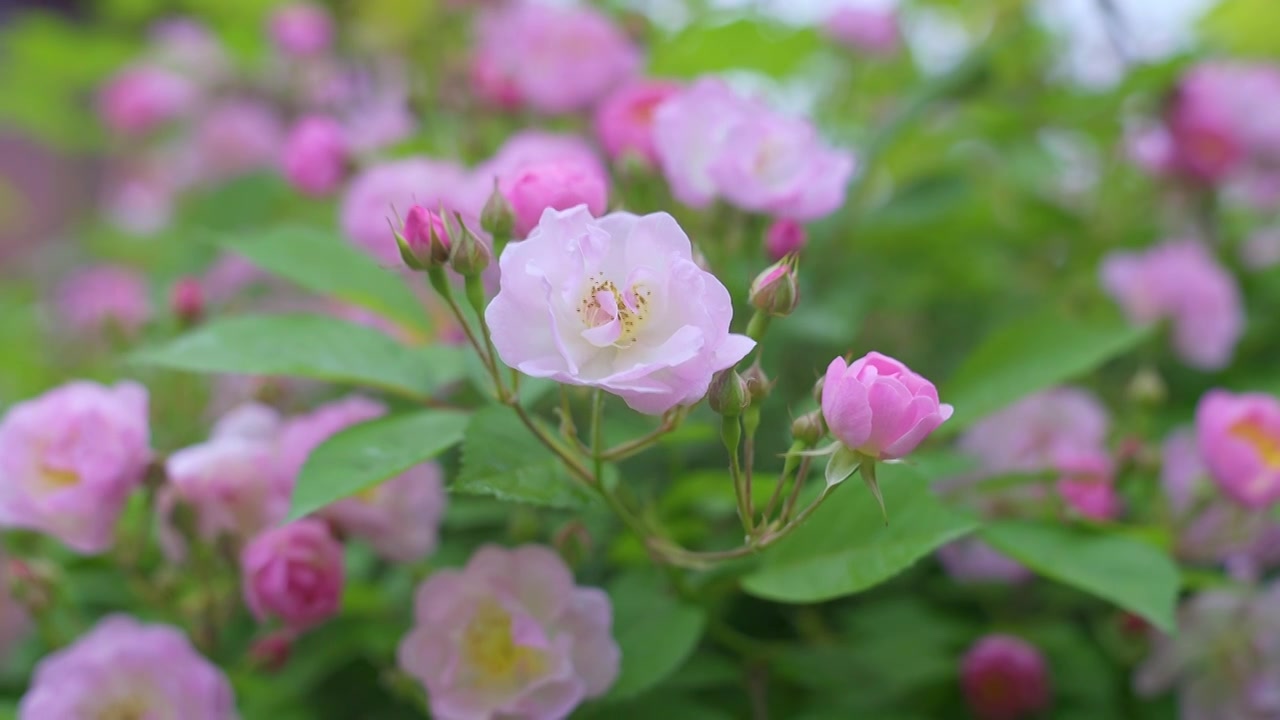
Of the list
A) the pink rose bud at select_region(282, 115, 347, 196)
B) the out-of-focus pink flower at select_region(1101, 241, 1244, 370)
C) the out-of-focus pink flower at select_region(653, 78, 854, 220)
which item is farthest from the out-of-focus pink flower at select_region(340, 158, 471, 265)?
the out-of-focus pink flower at select_region(1101, 241, 1244, 370)

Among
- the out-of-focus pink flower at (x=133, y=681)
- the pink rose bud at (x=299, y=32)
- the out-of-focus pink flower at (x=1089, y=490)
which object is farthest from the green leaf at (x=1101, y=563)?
the pink rose bud at (x=299, y=32)

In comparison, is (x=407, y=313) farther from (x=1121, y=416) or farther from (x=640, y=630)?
(x=1121, y=416)

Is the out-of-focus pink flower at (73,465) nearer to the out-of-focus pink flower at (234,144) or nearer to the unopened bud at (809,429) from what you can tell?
the unopened bud at (809,429)

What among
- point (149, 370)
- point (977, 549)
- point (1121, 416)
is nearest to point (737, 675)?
point (977, 549)

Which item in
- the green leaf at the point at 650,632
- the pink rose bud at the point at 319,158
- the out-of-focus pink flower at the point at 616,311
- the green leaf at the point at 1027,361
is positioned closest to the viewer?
the out-of-focus pink flower at the point at 616,311

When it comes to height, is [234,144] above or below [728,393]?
below

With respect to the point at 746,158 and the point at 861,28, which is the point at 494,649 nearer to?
the point at 746,158

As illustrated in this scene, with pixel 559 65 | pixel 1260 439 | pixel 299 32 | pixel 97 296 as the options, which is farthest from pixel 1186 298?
pixel 97 296
